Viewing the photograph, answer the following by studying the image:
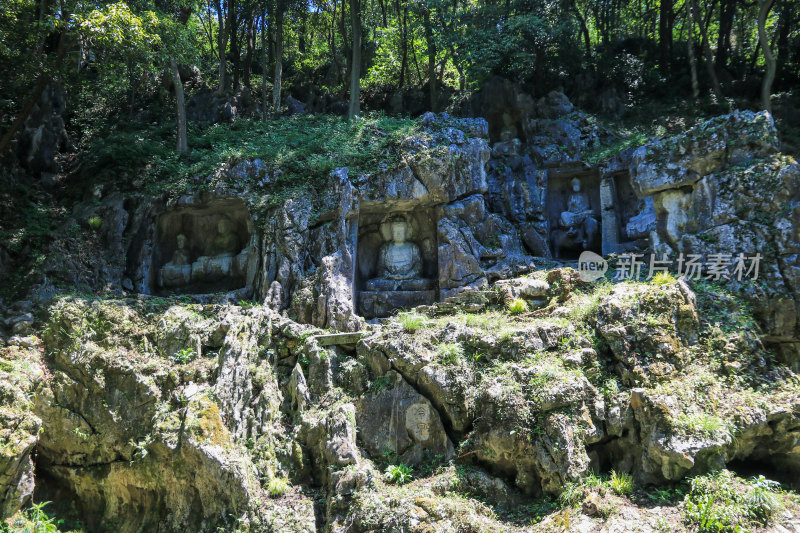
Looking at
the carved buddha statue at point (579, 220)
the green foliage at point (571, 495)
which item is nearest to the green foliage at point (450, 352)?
the green foliage at point (571, 495)

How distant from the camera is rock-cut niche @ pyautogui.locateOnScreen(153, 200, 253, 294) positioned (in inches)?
680

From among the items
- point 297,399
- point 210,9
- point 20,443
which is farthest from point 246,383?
point 210,9

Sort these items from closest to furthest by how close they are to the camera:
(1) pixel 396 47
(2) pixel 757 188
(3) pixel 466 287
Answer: (2) pixel 757 188 < (3) pixel 466 287 < (1) pixel 396 47

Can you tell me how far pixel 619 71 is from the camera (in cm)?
2314

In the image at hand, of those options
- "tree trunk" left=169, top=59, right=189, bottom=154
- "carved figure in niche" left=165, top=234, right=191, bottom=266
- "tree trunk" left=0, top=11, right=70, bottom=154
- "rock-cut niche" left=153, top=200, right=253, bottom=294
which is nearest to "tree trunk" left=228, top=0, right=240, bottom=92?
"tree trunk" left=169, top=59, right=189, bottom=154

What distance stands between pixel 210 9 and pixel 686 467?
2837 centimetres

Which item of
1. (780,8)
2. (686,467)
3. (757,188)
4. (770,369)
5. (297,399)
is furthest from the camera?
(780,8)

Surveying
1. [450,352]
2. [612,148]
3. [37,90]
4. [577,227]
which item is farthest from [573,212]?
[37,90]

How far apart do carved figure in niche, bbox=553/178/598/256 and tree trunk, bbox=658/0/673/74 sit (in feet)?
27.1

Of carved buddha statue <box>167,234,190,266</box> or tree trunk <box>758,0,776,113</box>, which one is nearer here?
tree trunk <box>758,0,776,113</box>

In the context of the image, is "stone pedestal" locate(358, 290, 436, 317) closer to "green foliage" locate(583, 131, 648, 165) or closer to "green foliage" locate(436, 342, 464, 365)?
"green foliage" locate(436, 342, 464, 365)

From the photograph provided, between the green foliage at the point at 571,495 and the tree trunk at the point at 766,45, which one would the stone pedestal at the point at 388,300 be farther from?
the tree trunk at the point at 766,45

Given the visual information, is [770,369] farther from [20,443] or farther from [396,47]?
[396,47]

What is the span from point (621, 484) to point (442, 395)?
346cm
